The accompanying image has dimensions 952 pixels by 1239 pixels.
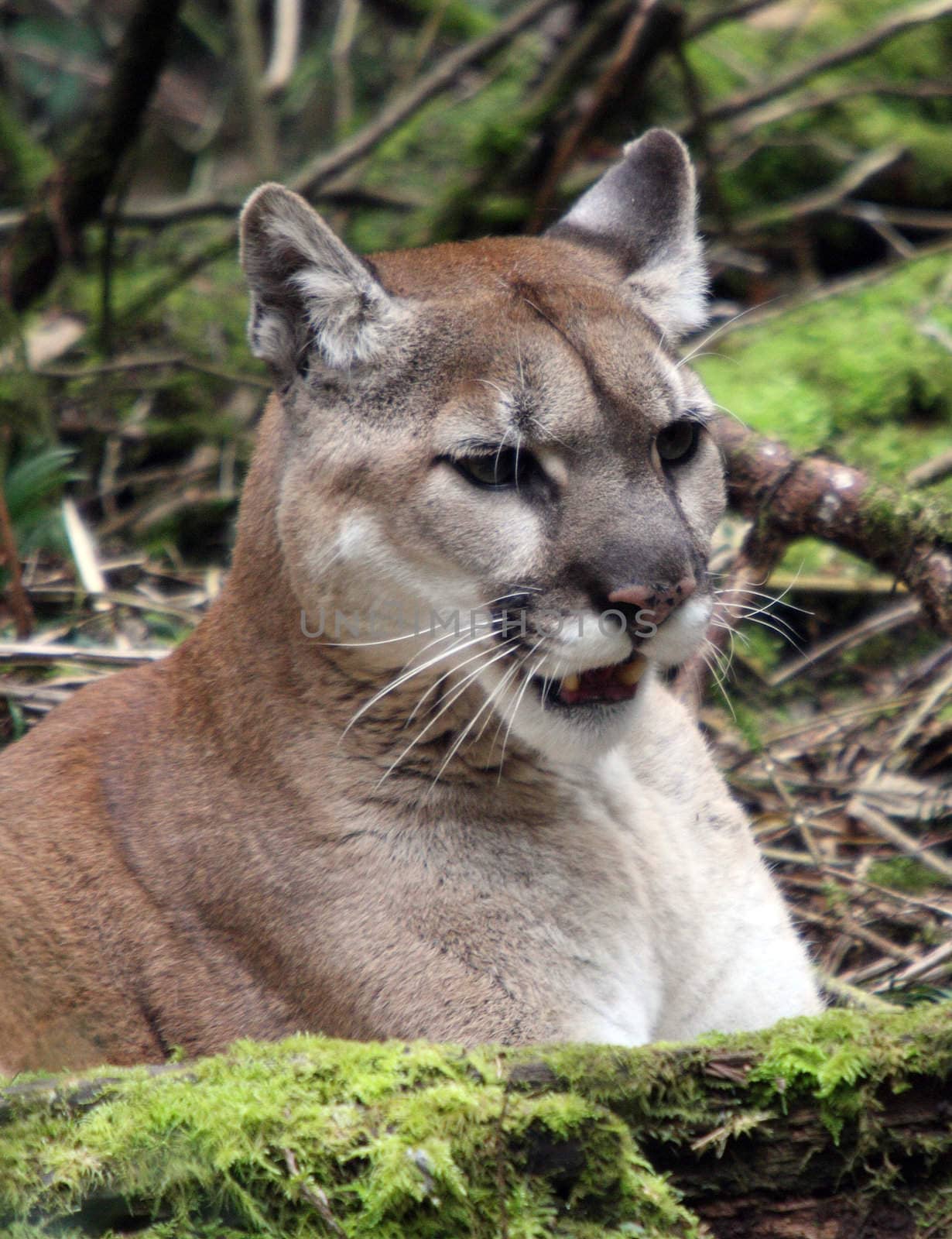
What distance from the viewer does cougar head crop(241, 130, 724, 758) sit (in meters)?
3.59

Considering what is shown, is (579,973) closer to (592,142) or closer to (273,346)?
(273,346)

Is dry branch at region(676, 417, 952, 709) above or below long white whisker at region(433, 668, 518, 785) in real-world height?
above

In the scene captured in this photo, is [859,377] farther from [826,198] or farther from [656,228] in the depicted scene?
[656,228]

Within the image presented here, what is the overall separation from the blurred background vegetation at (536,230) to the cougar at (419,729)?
0.65 m

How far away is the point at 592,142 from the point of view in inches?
361

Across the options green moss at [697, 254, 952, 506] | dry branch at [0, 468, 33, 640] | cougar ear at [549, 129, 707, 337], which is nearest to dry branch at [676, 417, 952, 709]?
cougar ear at [549, 129, 707, 337]

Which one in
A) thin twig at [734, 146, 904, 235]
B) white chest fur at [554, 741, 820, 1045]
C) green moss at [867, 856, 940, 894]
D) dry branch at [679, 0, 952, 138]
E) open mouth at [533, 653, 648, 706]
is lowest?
green moss at [867, 856, 940, 894]

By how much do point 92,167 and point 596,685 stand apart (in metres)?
4.99

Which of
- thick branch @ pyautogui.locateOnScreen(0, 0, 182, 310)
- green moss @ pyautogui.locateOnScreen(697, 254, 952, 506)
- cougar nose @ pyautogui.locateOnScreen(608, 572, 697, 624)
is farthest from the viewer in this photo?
green moss @ pyautogui.locateOnScreen(697, 254, 952, 506)

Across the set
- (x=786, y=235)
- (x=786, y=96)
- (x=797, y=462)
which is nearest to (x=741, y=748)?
(x=797, y=462)

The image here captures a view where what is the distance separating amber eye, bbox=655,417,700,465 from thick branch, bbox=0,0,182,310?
166 inches

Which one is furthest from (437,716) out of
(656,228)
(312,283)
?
(656,228)

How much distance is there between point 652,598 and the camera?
346 centimetres

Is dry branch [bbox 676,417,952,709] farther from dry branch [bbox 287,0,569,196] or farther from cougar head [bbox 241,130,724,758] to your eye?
dry branch [bbox 287,0,569,196]
